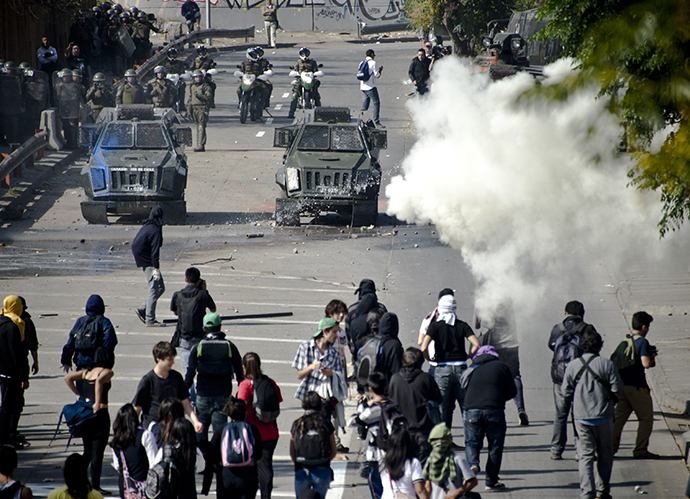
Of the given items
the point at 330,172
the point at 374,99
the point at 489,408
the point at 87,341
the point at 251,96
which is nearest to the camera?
the point at 489,408

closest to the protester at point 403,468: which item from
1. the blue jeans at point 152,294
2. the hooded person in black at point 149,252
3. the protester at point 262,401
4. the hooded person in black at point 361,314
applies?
the protester at point 262,401

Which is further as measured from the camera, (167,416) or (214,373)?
(214,373)

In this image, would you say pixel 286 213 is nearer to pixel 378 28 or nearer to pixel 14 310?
pixel 14 310

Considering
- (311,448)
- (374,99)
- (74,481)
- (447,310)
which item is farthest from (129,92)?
(74,481)

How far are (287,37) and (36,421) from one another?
4422 centimetres

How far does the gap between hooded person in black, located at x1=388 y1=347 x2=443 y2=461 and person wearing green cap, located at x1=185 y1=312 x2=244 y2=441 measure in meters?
1.56

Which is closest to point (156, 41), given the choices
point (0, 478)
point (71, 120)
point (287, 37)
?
point (287, 37)

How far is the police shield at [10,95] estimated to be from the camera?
80.6 feet

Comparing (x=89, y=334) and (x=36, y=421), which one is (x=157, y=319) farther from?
(x=89, y=334)

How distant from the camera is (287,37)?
171 feet

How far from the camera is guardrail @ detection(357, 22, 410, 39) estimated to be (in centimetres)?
5241

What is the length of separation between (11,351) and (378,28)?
1817 inches

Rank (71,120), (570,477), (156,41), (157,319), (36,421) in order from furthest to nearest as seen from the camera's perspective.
Answer: (156,41)
(71,120)
(157,319)
(36,421)
(570,477)

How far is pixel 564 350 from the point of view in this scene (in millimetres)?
9445
